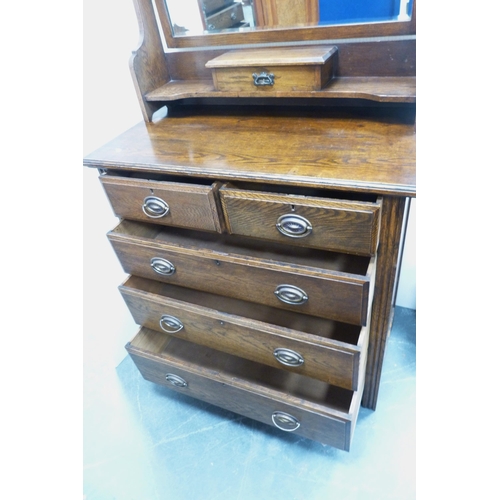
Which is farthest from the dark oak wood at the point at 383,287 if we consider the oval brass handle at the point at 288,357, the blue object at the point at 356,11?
the blue object at the point at 356,11

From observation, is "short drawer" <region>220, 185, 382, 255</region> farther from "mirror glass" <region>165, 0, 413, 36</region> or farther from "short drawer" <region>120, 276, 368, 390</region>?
"mirror glass" <region>165, 0, 413, 36</region>

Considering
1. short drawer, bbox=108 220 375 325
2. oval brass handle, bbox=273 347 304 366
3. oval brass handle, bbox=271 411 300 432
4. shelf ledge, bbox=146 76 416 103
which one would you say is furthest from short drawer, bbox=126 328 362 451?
shelf ledge, bbox=146 76 416 103

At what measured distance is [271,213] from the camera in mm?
786

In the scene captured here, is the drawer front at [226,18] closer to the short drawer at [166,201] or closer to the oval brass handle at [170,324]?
the short drawer at [166,201]

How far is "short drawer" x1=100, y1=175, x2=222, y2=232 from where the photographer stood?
83 cm

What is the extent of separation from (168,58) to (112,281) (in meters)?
0.87

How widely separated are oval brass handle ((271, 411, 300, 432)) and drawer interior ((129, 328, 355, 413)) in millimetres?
57

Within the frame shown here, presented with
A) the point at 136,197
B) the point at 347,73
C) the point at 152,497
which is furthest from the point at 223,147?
the point at 152,497

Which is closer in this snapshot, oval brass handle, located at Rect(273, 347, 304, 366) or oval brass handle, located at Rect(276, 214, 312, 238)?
oval brass handle, located at Rect(276, 214, 312, 238)

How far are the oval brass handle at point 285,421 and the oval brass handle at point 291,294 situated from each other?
13.4 inches

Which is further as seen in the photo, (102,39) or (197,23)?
(102,39)

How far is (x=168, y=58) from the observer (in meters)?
1.11

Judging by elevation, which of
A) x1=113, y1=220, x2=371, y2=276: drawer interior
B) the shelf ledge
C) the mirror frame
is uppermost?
the mirror frame
